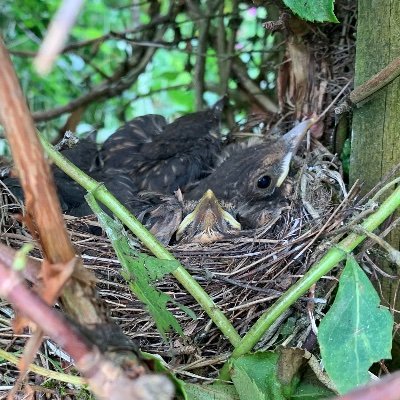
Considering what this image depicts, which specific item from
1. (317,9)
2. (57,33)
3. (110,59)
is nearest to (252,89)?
(110,59)

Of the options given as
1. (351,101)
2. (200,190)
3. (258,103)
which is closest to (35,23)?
(258,103)

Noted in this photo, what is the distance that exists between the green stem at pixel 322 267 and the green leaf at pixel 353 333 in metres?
0.04

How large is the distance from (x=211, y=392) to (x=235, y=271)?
0.46 metres

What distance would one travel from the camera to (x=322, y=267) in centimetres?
91

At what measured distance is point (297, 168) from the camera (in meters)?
2.03

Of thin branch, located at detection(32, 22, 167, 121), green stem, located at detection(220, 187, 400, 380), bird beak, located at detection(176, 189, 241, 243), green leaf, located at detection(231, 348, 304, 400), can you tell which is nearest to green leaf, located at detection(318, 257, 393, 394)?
green stem, located at detection(220, 187, 400, 380)

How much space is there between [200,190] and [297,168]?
34 cm

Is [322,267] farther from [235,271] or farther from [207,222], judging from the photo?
[207,222]

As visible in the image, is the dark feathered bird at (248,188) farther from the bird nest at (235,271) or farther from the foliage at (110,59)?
the foliage at (110,59)

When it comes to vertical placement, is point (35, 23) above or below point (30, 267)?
above

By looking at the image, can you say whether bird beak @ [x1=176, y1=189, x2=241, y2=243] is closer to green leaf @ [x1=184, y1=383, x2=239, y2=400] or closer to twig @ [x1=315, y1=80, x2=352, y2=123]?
twig @ [x1=315, y1=80, x2=352, y2=123]

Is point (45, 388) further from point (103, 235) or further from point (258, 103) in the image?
point (258, 103)

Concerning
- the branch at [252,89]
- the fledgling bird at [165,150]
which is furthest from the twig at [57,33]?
the branch at [252,89]

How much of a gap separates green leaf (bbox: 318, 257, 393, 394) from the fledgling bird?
1198 millimetres
